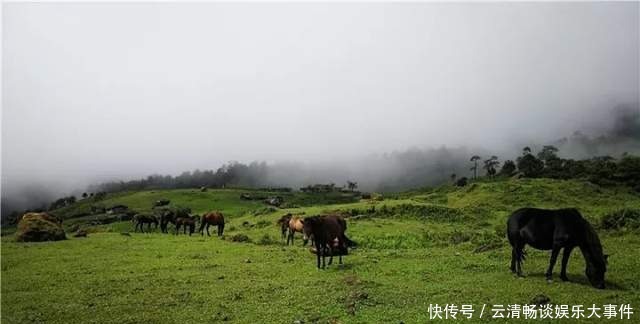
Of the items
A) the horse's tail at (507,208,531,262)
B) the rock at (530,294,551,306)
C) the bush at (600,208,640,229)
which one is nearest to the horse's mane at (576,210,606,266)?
the horse's tail at (507,208,531,262)

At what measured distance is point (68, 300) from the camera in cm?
1803

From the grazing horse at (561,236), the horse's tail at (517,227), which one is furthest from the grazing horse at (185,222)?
the grazing horse at (561,236)

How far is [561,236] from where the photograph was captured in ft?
55.7

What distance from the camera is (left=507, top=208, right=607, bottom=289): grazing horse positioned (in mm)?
16250

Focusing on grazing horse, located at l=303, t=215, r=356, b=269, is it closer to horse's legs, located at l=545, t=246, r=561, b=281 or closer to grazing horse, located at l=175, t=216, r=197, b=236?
horse's legs, located at l=545, t=246, r=561, b=281

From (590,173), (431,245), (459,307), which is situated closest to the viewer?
(459,307)

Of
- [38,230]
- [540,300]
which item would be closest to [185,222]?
[38,230]

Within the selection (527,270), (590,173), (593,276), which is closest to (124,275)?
(527,270)

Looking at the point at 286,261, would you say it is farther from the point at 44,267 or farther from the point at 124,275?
the point at 44,267

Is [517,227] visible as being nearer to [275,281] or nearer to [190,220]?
[275,281]

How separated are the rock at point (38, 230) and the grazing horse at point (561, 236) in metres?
39.7

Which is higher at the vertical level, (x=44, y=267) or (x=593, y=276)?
(x=593, y=276)

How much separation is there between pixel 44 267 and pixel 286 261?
47.1 feet

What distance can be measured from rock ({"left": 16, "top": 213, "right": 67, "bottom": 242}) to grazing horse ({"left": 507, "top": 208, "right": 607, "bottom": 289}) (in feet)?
130
